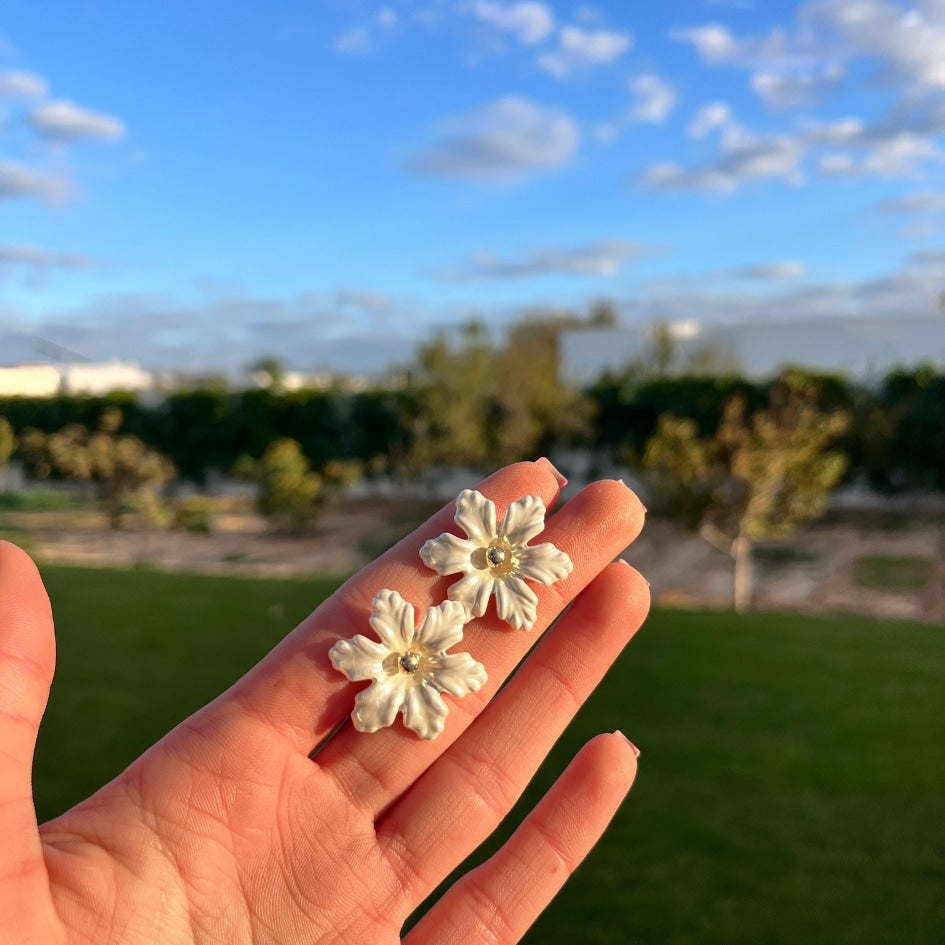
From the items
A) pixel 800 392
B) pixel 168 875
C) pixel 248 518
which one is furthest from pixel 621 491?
pixel 248 518

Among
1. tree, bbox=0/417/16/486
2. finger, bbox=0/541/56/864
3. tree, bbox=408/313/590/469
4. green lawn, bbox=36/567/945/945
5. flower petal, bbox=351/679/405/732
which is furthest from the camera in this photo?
tree, bbox=0/417/16/486

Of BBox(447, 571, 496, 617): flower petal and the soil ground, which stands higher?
BBox(447, 571, 496, 617): flower petal

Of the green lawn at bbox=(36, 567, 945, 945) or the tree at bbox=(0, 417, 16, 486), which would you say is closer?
the green lawn at bbox=(36, 567, 945, 945)

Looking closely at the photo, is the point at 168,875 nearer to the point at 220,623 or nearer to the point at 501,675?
the point at 501,675

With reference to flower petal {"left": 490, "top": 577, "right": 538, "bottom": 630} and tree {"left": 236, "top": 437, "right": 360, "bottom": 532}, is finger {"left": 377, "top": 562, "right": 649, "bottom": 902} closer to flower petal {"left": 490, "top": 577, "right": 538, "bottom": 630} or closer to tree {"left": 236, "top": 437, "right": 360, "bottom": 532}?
flower petal {"left": 490, "top": 577, "right": 538, "bottom": 630}

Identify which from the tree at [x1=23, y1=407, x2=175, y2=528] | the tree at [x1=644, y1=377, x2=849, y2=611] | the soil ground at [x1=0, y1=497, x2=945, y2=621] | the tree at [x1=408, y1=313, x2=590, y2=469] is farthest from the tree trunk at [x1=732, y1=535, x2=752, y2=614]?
the tree at [x1=23, y1=407, x2=175, y2=528]
